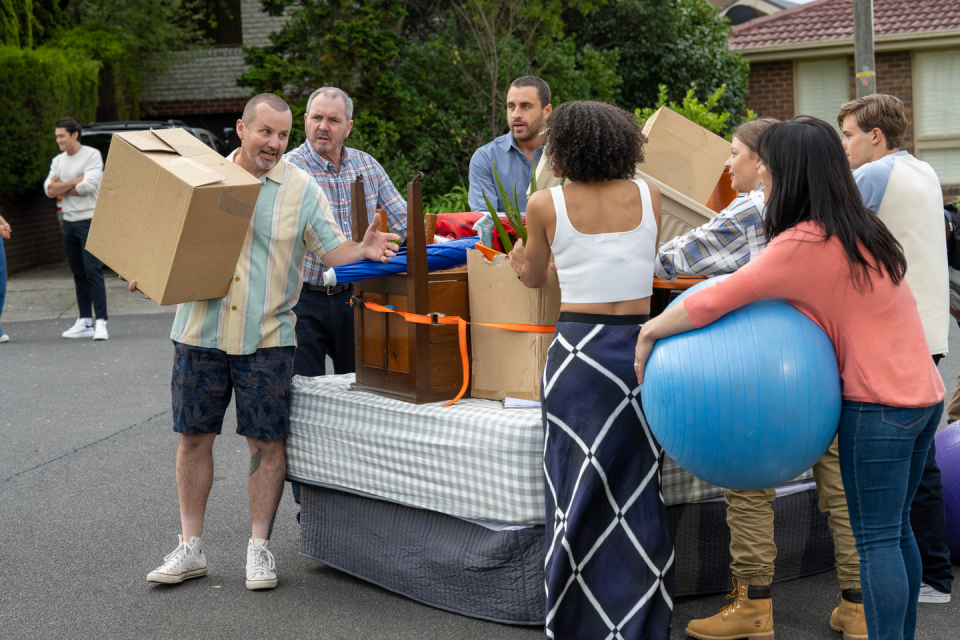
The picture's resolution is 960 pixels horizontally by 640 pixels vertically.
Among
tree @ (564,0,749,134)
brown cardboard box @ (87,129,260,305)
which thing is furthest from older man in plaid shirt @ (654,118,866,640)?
tree @ (564,0,749,134)

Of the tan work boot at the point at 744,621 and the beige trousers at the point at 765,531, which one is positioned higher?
the beige trousers at the point at 765,531

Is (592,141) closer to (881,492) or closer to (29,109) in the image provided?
(881,492)

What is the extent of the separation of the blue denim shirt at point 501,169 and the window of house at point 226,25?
16431mm

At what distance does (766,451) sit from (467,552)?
1356 millimetres

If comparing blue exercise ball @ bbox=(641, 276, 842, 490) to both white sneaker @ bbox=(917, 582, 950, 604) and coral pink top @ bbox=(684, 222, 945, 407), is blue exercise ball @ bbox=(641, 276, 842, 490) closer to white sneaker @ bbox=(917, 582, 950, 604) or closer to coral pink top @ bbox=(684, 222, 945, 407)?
coral pink top @ bbox=(684, 222, 945, 407)

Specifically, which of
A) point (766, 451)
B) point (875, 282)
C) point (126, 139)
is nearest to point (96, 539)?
point (126, 139)

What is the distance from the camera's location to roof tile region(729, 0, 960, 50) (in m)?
17.0

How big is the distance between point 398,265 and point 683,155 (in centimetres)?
129

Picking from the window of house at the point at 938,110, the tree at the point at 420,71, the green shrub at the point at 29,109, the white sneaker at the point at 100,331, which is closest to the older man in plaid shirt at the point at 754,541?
the white sneaker at the point at 100,331

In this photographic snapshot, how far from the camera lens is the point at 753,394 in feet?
8.33

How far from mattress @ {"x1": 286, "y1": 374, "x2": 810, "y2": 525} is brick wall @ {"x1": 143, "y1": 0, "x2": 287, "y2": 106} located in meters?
16.8

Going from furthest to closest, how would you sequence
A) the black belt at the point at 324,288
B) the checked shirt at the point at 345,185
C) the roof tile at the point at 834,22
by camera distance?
the roof tile at the point at 834,22
the checked shirt at the point at 345,185
the black belt at the point at 324,288

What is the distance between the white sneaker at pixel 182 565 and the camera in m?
3.92

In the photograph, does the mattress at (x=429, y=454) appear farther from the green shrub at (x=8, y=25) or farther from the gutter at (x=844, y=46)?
the gutter at (x=844, y=46)
